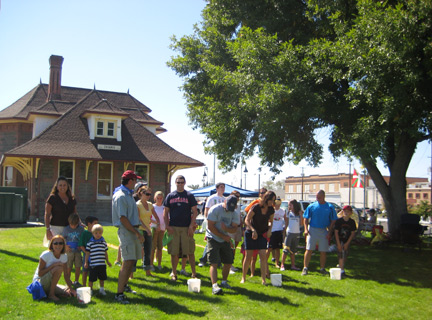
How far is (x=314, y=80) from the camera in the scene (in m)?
13.3

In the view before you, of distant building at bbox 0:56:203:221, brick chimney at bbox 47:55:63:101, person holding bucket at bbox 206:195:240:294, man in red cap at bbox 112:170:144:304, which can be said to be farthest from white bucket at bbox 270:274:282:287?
brick chimney at bbox 47:55:63:101

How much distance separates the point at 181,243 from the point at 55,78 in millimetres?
24712

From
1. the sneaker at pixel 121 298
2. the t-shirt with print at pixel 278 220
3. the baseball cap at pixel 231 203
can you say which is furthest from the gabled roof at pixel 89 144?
the sneaker at pixel 121 298

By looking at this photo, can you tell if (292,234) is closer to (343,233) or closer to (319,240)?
(319,240)

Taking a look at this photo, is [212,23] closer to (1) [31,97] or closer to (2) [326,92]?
(2) [326,92]

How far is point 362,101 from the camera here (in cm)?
1232

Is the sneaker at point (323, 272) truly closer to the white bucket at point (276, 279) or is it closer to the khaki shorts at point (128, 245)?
the white bucket at point (276, 279)

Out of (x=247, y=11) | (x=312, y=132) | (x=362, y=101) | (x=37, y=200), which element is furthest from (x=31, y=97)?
(x=362, y=101)

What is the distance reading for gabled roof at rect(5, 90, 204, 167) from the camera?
2241cm

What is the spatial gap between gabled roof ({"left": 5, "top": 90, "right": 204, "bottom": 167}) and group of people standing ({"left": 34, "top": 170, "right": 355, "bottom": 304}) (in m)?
14.6

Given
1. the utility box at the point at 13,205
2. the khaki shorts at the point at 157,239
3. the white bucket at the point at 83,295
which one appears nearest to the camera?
the white bucket at the point at 83,295

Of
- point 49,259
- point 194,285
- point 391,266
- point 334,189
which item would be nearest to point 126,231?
point 49,259

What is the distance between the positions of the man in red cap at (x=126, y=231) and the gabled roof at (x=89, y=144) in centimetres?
1687

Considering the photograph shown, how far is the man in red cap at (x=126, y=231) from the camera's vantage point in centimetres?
632
